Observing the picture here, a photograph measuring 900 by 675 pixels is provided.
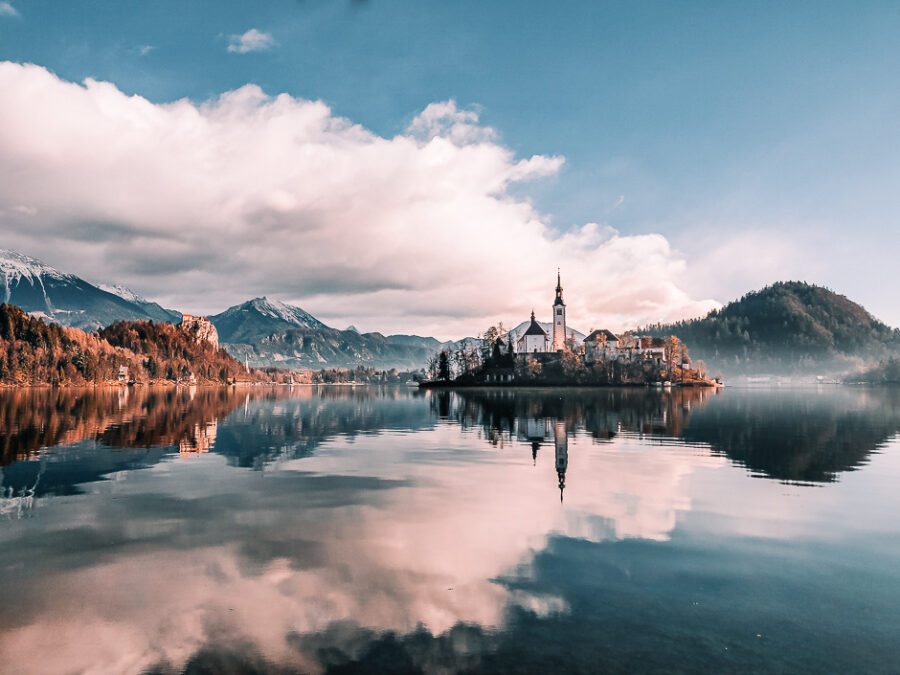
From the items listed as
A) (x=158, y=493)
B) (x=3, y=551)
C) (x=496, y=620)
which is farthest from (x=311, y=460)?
(x=496, y=620)

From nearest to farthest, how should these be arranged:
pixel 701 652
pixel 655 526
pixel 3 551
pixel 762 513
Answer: pixel 701 652 → pixel 3 551 → pixel 655 526 → pixel 762 513

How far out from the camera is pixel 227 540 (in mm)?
18766

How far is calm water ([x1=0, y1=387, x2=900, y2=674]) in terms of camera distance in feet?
36.4

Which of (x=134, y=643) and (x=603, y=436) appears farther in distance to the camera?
(x=603, y=436)

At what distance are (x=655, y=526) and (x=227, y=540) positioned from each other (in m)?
16.6

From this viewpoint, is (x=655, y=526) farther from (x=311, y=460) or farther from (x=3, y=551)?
(x=311, y=460)

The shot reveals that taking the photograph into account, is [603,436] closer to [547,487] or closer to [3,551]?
[547,487]

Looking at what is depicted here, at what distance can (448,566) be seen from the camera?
16297 mm

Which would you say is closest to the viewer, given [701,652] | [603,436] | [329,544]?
[701,652]

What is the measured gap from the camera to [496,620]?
12555 millimetres

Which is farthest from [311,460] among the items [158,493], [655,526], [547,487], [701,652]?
[701,652]

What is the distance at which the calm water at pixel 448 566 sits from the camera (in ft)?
36.4

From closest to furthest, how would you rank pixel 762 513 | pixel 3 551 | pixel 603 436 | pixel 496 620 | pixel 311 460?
1. pixel 496 620
2. pixel 3 551
3. pixel 762 513
4. pixel 311 460
5. pixel 603 436

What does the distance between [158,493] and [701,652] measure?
25.2 meters
